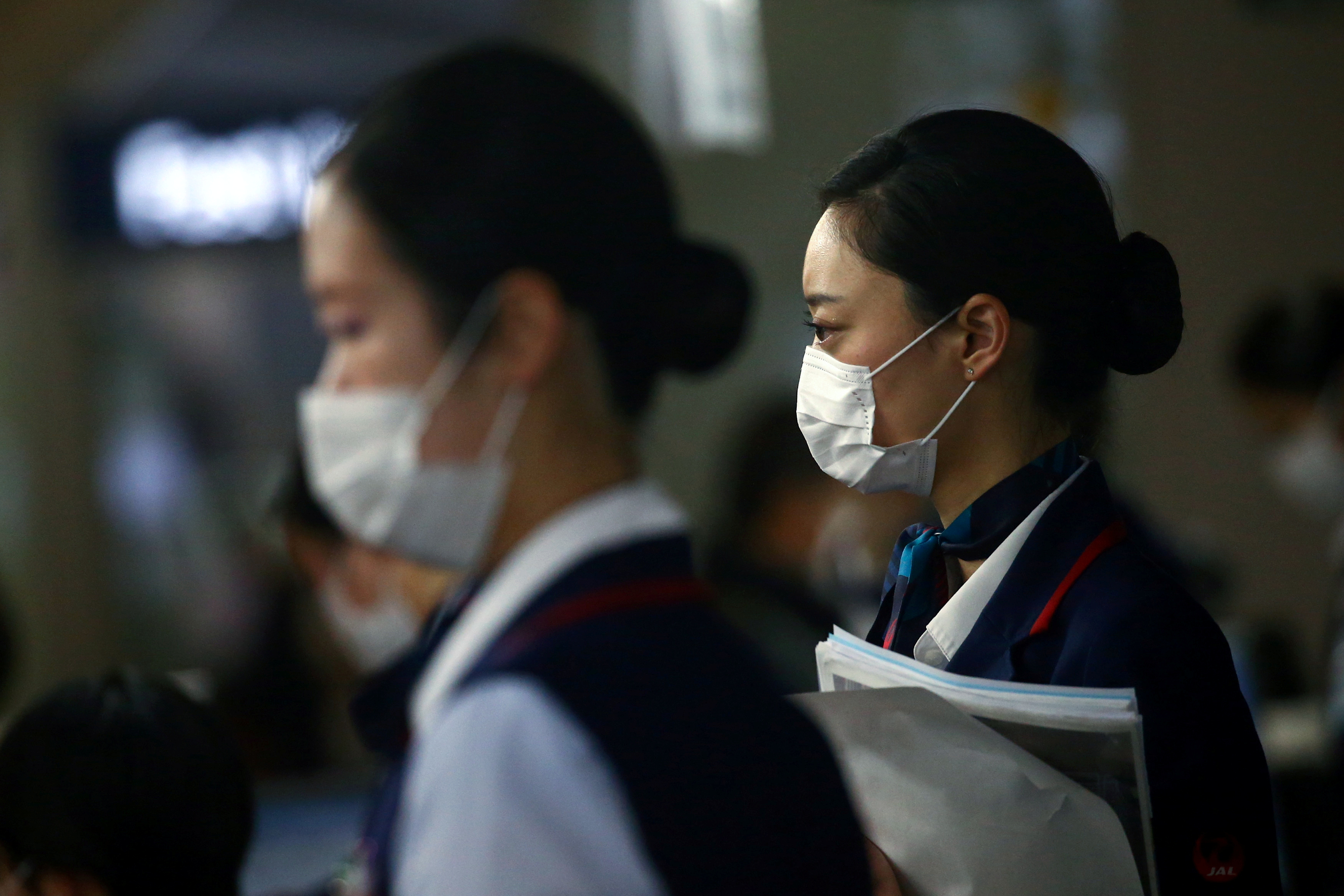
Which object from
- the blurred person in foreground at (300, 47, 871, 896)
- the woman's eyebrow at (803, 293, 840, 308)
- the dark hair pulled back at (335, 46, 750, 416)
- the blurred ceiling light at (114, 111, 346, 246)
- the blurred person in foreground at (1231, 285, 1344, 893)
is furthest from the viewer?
the blurred ceiling light at (114, 111, 346, 246)

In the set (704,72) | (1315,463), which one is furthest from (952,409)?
(704,72)

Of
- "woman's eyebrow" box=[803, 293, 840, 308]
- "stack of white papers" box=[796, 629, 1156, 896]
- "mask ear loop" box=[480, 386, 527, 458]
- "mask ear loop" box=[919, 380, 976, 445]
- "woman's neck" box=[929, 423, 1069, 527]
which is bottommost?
"stack of white papers" box=[796, 629, 1156, 896]

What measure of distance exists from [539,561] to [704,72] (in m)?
4.85

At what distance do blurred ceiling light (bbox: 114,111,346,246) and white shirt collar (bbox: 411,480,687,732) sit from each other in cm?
534

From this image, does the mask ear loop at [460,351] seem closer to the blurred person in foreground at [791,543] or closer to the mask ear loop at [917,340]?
the mask ear loop at [917,340]

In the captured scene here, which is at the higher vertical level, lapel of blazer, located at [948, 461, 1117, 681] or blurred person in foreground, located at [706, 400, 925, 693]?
lapel of blazer, located at [948, 461, 1117, 681]

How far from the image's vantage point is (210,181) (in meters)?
6.08

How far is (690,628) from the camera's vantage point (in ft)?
2.65

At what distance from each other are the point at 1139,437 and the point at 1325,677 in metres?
1.97

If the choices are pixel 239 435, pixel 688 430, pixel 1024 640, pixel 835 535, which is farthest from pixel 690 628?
pixel 239 435

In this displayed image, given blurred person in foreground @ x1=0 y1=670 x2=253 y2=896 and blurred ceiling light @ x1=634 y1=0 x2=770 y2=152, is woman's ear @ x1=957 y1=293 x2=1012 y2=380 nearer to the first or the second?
blurred person in foreground @ x1=0 y1=670 x2=253 y2=896

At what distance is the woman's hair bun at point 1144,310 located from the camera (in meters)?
0.92

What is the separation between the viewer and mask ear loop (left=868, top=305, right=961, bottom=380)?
3.09ft

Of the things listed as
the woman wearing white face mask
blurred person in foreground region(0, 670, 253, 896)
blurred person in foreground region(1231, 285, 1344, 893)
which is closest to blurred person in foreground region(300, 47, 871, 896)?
the woman wearing white face mask
